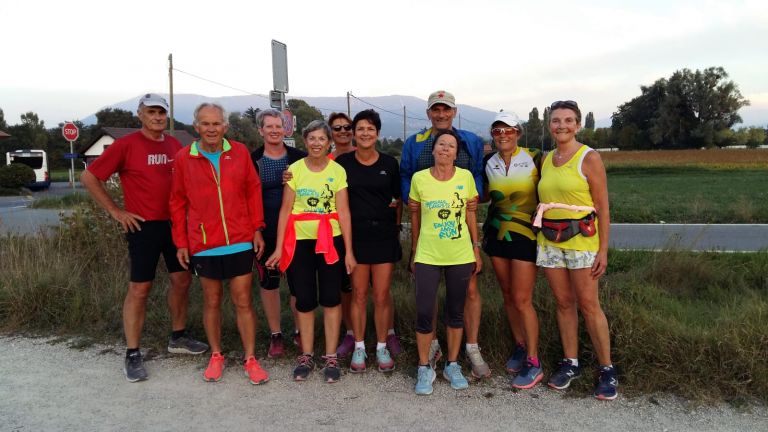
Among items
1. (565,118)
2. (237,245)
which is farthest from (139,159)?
(565,118)

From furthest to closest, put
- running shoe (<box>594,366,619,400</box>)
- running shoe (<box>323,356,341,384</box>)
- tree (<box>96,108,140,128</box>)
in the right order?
tree (<box>96,108,140,128</box>)
running shoe (<box>323,356,341,384</box>)
running shoe (<box>594,366,619,400</box>)

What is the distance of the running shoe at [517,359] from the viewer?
373 cm

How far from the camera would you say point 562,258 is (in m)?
3.43

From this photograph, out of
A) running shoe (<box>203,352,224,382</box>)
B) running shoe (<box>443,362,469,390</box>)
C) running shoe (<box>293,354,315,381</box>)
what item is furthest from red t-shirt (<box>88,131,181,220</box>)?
running shoe (<box>443,362,469,390</box>)

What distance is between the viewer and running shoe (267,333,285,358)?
163 inches

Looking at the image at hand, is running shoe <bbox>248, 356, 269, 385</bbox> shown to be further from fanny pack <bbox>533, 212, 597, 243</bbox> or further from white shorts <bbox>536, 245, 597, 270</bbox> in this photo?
fanny pack <bbox>533, 212, 597, 243</bbox>

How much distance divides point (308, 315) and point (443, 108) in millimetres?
1931

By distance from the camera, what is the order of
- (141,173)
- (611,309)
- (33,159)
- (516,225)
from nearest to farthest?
1. (516,225)
2. (611,309)
3. (141,173)
4. (33,159)

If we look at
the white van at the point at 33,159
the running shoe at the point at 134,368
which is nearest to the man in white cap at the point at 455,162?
the running shoe at the point at 134,368

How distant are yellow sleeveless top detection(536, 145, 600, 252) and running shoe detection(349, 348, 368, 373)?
1680 mm

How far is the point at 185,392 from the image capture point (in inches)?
141

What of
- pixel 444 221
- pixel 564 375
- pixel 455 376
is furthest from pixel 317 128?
pixel 564 375

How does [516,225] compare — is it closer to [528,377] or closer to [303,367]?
[528,377]

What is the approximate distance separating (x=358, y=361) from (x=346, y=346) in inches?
14.9
